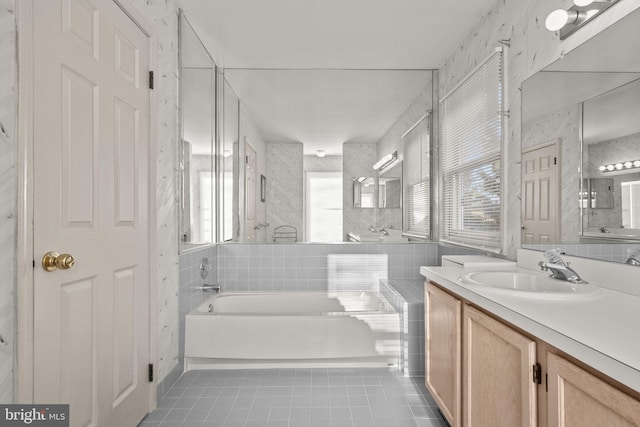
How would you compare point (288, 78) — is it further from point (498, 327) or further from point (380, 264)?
point (498, 327)

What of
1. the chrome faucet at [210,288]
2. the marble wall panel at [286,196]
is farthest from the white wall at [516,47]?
the chrome faucet at [210,288]

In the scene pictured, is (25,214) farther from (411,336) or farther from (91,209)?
(411,336)

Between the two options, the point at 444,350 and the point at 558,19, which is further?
the point at 444,350

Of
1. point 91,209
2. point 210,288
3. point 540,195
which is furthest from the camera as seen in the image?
point 210,288

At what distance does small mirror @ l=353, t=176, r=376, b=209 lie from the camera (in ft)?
10.8

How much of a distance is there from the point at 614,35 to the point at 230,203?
284cm

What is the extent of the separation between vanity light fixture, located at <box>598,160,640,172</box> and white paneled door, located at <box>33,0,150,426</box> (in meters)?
2.12

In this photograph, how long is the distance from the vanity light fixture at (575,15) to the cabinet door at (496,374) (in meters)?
1.34

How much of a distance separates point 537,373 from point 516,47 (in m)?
1.91

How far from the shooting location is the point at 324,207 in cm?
327

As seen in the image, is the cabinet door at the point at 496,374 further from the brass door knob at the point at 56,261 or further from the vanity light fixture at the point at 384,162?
the vanity light fixture at the point at 384,162

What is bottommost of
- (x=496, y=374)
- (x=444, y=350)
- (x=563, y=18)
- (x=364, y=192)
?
(x=444, y=350)

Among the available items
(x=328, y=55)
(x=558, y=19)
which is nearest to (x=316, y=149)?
(x=328, y=55)

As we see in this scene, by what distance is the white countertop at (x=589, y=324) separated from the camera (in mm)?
748
